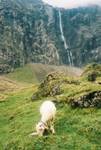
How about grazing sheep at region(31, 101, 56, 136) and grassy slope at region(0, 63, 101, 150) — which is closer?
grassy slope at region(0, 63, 101, 150)

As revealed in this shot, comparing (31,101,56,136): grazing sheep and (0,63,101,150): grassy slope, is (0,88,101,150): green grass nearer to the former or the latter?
(0,63,101,150): grassy slope

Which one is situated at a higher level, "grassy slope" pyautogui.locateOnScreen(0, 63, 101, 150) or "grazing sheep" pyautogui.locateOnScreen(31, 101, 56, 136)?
"grazing sheep" pyautogui.locateOnScreen(31, 101, 56, 136)

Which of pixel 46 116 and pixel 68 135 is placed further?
pixel 68 135

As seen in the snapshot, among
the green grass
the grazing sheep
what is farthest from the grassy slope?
the grazing sheep

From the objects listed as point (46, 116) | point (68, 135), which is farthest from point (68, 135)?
point (46, 116)

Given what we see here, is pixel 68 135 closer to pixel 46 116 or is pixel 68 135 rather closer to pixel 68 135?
pixel 68 135

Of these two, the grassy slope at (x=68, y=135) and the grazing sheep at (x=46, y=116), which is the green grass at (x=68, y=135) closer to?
the grassy slope at (x=68, y=135)

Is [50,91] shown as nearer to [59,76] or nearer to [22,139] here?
[59,76]

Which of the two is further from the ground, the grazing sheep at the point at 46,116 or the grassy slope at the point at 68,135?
the grazing sheep at the point at 46,116

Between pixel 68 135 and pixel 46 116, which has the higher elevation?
pixel 46 116

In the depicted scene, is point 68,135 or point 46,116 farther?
point 68,135

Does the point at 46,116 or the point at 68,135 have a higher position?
the point at 46,116

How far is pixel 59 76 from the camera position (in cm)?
5997

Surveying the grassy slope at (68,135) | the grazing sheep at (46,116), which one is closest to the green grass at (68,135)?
the grassy slope at (68,135)
